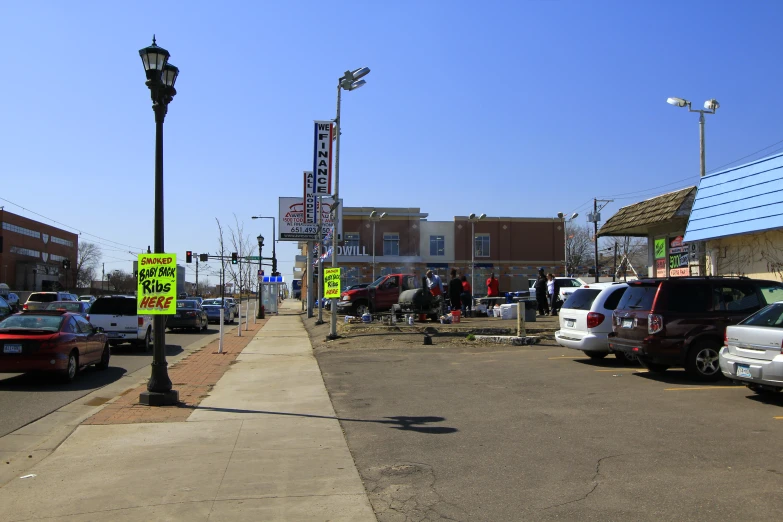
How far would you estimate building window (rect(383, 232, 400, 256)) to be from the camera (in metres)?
65.4

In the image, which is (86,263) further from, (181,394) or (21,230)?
(181,394)

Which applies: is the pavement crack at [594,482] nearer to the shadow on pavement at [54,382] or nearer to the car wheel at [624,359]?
the car wheel at [624,359]

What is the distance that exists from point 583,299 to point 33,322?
11.6m

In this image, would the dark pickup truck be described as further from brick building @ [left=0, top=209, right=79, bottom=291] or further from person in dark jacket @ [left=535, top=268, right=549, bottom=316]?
brick building @ [left=0, top=209, right=79, bottom=291]

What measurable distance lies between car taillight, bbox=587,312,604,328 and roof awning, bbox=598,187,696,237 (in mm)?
6463

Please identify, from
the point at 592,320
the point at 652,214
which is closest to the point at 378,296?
the point at 652,214

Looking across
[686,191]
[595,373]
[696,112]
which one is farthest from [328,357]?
[696,112]

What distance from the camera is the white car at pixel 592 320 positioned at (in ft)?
45.6

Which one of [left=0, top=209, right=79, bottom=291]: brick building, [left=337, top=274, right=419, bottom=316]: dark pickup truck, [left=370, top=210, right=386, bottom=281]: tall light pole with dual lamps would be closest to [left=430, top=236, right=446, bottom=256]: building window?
[left=370, top=210, right=386, bottom=281]: tall light pole with dual lamps

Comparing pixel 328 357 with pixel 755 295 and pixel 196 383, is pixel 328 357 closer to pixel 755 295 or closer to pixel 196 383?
pixel 196 383

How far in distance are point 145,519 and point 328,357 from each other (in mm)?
11750

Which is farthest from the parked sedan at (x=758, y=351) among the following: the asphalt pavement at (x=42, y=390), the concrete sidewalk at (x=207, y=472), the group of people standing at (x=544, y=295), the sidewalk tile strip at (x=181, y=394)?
the group of people standing at (x=544, y=295)

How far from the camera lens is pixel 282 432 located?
869cm

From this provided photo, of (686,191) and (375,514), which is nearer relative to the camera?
(375,514)
